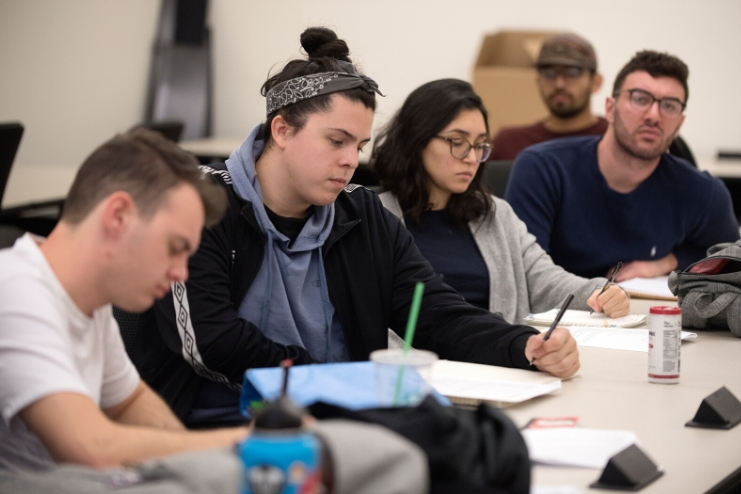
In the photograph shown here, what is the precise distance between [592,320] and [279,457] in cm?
163

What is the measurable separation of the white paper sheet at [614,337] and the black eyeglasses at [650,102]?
3.53 ft

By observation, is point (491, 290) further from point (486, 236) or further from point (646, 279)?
point (646, 279)

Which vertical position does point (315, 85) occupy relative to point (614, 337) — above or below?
above

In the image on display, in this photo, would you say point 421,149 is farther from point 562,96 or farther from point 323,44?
point 562,96

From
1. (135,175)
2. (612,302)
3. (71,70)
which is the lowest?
(71,70)

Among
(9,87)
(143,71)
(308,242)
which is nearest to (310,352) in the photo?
(308,242)

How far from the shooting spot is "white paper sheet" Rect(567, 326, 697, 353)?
2.00 m

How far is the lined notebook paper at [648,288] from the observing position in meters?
2.54

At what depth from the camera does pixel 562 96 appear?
14.4ft

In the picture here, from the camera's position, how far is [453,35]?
5.96 meters

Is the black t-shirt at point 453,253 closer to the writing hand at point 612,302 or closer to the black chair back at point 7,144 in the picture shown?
the writing hand at point 612,302

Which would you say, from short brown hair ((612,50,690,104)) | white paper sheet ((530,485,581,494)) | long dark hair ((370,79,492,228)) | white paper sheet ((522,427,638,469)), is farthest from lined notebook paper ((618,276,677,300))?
white paper sheet ((530,485,581,494))

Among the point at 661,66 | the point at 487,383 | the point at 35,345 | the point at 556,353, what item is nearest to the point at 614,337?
the point at 556,353

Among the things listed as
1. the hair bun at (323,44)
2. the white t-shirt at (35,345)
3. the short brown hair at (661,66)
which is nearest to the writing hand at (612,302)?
the hair bun at (323,44)
